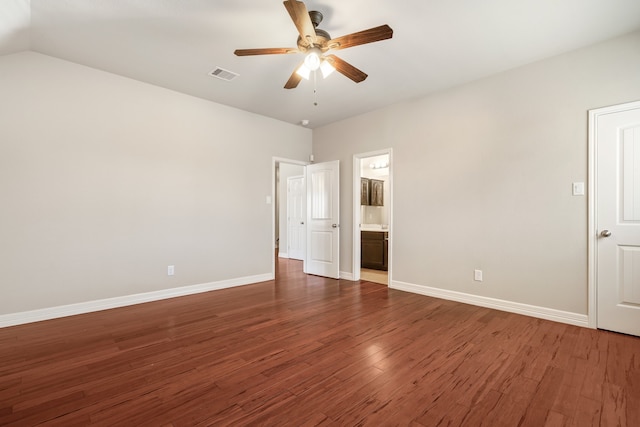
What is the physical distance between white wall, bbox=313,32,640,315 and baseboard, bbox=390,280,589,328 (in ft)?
0.17

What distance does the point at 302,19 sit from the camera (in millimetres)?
2084

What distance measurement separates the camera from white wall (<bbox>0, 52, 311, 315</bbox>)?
305 cm

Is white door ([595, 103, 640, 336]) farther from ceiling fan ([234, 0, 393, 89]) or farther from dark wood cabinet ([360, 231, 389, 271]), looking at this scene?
dark wood cabinet ([360, 231, 389, 271])

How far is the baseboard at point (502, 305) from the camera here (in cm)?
307

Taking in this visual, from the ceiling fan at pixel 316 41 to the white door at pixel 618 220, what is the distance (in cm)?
252

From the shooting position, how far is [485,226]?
3.68 meters

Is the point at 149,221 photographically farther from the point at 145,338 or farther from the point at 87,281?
the point at 145,338

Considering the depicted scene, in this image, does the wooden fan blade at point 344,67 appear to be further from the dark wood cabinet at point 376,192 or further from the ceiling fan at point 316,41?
the dark wood cabinet at point 376,192

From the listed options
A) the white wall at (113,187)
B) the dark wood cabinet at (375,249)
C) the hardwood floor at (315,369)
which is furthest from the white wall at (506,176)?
the white wall at (113,187)

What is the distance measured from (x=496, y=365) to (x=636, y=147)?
2479 mm

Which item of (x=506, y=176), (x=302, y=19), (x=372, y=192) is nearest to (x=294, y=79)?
(x=302, y=19)

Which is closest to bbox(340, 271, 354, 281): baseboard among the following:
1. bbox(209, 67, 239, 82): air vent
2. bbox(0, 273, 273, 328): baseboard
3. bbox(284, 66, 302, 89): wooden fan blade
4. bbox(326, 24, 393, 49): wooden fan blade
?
bbox(0, 273, 273, 328): baseboard

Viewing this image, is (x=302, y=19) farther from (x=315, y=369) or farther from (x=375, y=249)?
(x=375, y=249)

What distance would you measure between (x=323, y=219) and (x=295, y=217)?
2396mm
